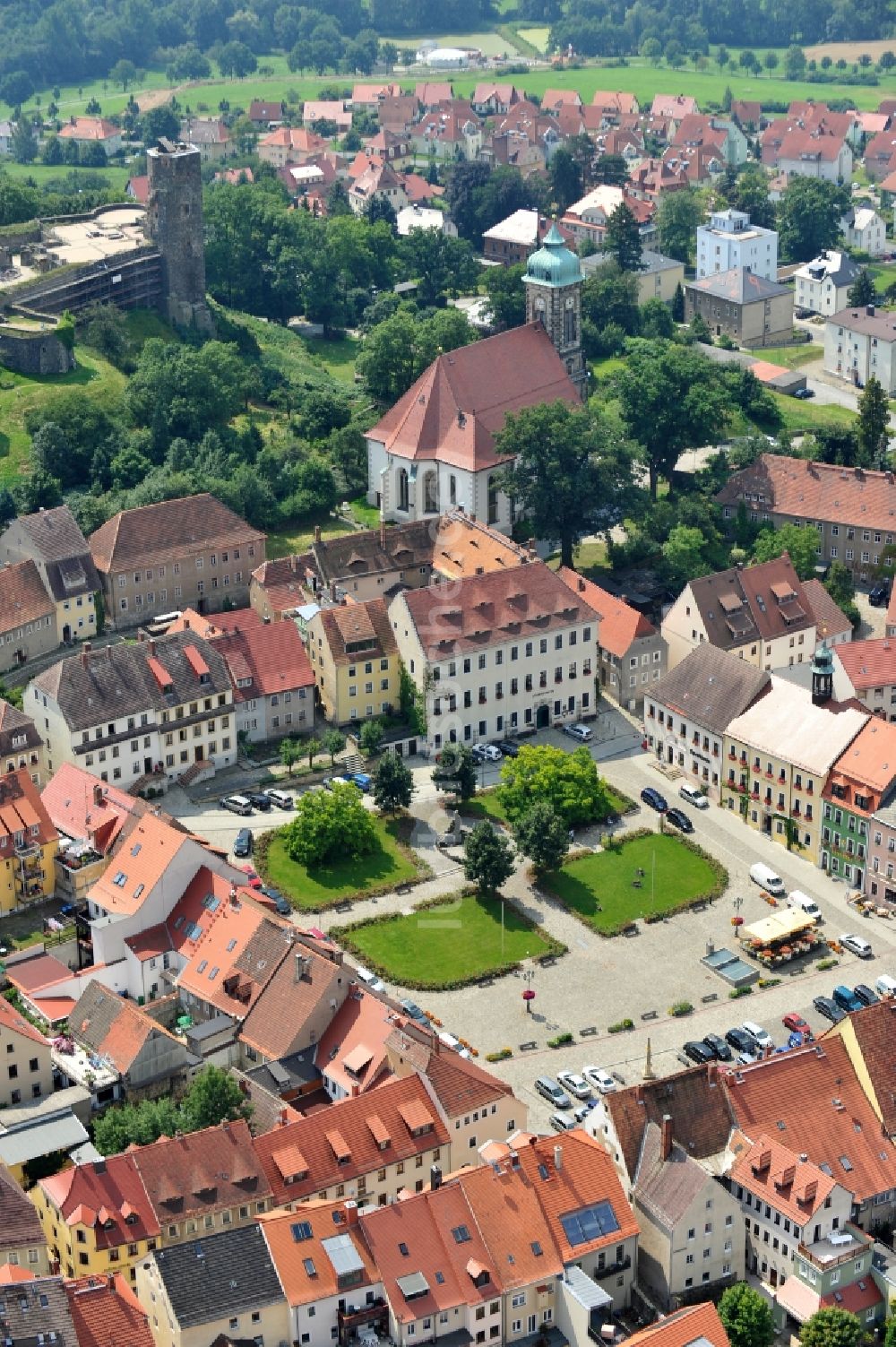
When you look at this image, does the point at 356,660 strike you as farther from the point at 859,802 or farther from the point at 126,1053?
the point at 126,1053

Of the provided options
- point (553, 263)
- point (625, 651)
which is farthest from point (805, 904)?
point (553, 263)

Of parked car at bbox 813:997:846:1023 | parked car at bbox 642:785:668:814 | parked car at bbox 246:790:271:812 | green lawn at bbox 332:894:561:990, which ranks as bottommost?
parked car at bbox 813:997:846:1023

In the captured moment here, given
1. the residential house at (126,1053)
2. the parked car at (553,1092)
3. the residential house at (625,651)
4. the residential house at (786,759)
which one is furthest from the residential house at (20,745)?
the residential house at (786,759)

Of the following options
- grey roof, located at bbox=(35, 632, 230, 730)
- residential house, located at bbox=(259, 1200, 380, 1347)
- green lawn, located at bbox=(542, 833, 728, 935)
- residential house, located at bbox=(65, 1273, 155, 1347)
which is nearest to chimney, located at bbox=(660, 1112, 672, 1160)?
residential house, located at bbox=(259, 1200, 380, 1347)

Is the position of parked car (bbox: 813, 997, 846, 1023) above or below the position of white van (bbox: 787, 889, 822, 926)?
below

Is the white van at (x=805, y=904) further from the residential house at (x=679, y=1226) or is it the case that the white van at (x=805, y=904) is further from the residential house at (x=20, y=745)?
the residential house at (x=20, y=745)

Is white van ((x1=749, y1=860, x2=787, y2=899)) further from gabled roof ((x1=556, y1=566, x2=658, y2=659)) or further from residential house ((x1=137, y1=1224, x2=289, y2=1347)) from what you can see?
residential house ((x1=137, y1=1224, x2=289, y2=1347))

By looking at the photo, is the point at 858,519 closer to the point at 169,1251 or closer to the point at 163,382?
the point at 163,382
